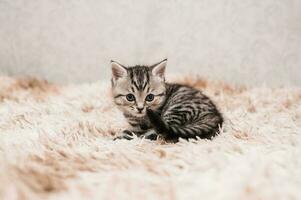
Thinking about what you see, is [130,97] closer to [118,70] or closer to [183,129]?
[118,70]

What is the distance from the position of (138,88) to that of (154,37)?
1.30 meters

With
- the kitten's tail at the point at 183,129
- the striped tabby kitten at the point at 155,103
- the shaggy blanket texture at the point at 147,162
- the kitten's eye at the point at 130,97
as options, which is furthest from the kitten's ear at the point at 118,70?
the kitten's tail at the point at 183,129

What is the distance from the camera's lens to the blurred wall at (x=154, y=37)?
7.79ft

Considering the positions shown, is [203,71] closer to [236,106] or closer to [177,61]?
[177,61]

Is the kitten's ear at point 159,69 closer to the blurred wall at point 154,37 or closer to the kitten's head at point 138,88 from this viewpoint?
the kitten's head at point 138,88

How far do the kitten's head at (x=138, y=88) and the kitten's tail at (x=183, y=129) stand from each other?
0.71 feet

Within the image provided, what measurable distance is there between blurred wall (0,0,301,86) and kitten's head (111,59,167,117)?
116cm

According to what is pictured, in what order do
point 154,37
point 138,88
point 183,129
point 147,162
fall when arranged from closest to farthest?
point 147,162, point 183,129, point 138,88, point 154,37

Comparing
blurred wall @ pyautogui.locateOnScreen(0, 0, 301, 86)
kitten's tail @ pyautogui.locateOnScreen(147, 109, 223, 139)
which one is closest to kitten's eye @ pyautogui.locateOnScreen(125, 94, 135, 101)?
kitten's tail @ pyautogui.locateOnScreen(147, 109, 223, 139)

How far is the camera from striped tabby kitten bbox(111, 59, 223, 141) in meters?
1.22

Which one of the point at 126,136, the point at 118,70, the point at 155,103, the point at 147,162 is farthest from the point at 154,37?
the point at 147,162

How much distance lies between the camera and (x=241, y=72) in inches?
96.5

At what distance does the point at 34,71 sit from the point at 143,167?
2107 millimetres

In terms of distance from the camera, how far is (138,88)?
133 cm
